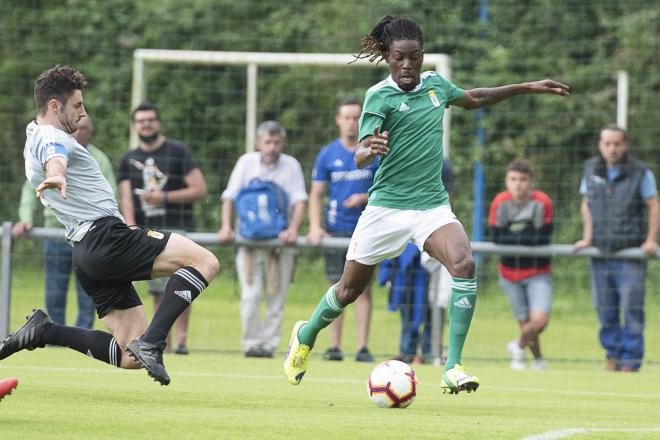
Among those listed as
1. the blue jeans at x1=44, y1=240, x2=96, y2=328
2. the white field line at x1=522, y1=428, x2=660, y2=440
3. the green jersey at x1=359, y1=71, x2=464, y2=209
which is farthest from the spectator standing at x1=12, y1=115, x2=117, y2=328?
the white field line at x1=522, y1=428, x2=660, y2=440

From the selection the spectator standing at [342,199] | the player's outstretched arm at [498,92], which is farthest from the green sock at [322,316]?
the spectator standing at [342,199]

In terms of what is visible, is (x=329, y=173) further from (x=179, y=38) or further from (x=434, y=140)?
(x=179, y=38)

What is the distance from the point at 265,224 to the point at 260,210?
146 mm

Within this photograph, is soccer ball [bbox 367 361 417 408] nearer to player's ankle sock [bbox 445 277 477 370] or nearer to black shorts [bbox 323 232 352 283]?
player's ankle sock [bbox 445 277 477 370]

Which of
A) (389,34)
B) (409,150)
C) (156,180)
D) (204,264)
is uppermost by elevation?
(389,34)

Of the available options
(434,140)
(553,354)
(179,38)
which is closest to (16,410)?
(434,140)

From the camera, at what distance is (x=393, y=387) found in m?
7.74

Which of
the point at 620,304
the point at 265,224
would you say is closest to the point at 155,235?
the point at 265,224

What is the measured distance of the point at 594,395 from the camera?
936cm

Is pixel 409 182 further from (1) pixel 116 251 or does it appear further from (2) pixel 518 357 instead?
(2) pixel 518 357

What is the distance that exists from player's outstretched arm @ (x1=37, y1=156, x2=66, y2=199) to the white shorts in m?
2.19

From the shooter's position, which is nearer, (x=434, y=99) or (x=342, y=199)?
(x=434, y=99)

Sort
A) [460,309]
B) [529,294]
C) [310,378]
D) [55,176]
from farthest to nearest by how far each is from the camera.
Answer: [529,294] < [310,378] < [460,309] < [55,176]

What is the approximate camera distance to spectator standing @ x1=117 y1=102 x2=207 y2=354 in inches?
504
